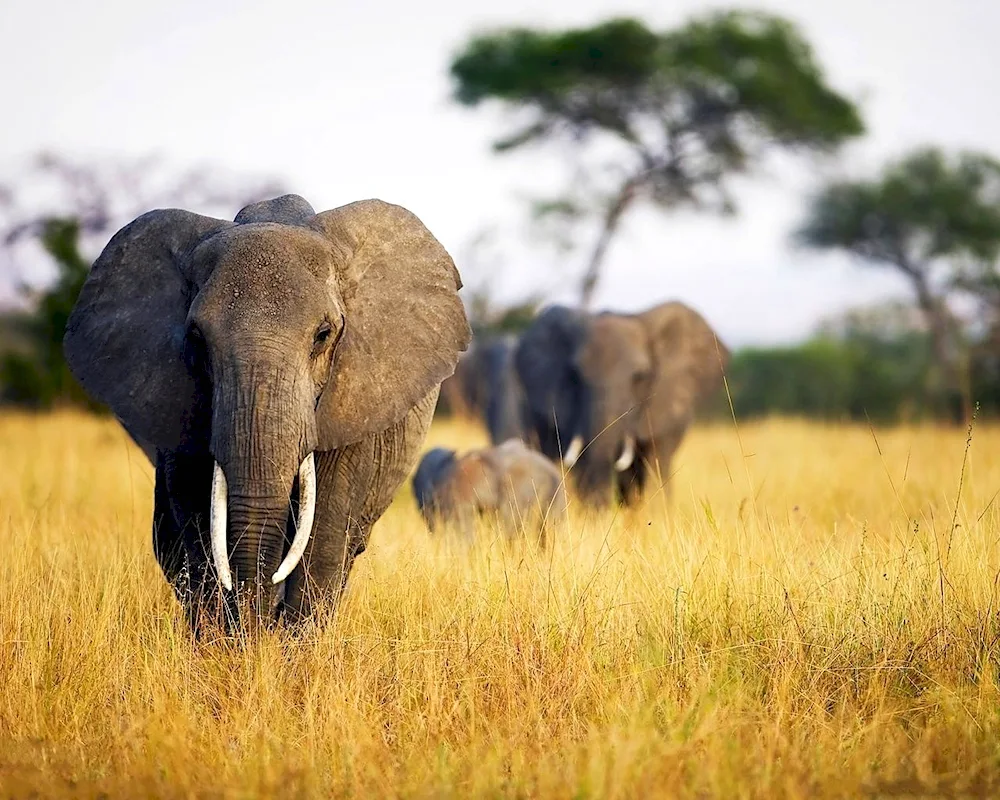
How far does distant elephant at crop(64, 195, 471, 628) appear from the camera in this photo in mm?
4848

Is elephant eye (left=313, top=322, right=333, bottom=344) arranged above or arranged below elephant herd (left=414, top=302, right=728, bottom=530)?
above

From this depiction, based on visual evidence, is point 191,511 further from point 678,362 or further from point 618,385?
point 678,362

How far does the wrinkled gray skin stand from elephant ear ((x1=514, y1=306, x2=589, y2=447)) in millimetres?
877

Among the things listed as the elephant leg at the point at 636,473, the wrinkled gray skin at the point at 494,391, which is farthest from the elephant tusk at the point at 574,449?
the wrinkled gray skin at the point at 494,391

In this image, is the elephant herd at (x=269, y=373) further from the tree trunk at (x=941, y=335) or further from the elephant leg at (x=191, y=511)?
the tree trunk at (x=941, y=335)

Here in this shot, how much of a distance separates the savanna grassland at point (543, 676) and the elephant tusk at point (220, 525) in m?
0.29

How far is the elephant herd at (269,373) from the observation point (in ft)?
15.9

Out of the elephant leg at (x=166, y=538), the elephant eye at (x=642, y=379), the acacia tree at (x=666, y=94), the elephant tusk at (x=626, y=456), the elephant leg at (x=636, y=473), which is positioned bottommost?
the elephant leg at (x=636, y=473)

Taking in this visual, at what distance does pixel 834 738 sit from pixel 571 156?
23.5 meters

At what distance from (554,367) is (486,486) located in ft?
13.6

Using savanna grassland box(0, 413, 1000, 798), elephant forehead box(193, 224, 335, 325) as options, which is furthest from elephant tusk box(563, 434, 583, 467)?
elephant forehead box(193, 224, 335, 325)

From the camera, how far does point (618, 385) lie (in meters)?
11.9

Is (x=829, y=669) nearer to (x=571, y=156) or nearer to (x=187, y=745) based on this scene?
(x=187, y=745)

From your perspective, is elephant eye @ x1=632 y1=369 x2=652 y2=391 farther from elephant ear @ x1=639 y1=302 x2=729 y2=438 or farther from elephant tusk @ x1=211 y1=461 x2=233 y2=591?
elephant tusk @ x1=211 y1=461 x2=233 y2=591
